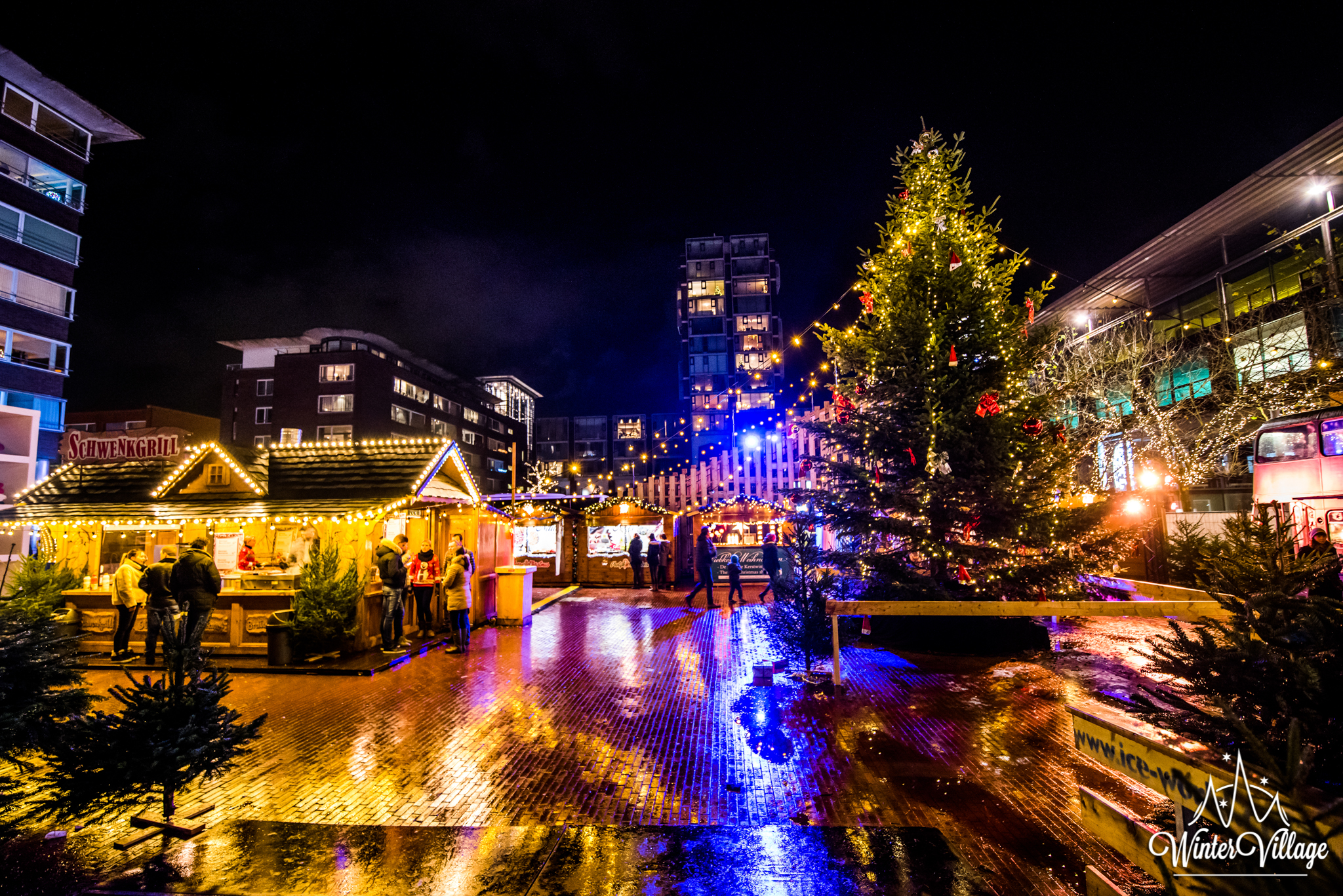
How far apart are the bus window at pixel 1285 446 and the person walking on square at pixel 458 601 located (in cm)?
1665

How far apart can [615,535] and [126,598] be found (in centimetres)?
1204

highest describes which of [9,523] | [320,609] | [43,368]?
[43,368]

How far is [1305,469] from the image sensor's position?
1195 cm

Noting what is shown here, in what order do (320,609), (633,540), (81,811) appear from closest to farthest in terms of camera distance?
(81,811) → (320,609) → (633,540)

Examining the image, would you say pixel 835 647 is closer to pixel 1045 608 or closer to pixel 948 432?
pixel 1045 608

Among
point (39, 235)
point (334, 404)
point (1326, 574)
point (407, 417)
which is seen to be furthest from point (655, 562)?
point (407, 417)

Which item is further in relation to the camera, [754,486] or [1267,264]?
[754,486]

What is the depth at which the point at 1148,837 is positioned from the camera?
2314mm

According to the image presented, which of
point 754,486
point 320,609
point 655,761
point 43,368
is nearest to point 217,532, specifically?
point 320,609

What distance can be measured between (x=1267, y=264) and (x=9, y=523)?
34178mm

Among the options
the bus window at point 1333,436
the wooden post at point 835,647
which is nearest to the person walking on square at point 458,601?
the wooden post at point 835,647

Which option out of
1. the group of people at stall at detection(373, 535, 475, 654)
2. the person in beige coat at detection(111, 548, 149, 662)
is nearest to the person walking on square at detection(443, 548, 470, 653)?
the group of people at stall at detection(373, 535, 475, 654)

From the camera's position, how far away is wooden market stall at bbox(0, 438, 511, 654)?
9.80m

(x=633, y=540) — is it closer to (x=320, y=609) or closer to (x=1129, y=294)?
(x=320, y=609)
